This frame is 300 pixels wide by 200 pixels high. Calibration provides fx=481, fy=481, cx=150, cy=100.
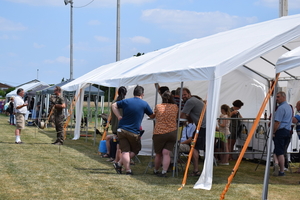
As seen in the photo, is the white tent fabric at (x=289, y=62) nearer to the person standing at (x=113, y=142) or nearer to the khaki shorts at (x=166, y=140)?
the khaki shorts at (x=166, y=140)

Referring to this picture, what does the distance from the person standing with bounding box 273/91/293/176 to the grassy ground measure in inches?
18.4

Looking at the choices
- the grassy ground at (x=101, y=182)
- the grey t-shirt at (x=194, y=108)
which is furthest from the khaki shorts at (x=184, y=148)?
the grey t-shirt at (x=194, y=108)

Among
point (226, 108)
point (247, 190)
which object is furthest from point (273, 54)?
point (247, 190)

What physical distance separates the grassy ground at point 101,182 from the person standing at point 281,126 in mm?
466

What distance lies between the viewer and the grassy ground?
23.3 feet

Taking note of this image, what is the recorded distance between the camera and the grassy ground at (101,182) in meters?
7.10

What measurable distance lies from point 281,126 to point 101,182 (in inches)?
145

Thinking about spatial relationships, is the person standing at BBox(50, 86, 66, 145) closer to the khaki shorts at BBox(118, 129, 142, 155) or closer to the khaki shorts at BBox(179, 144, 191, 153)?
the khaki shorts at BBox(179, 144, 191, 153)

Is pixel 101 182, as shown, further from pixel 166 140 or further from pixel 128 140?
pixel 166 140

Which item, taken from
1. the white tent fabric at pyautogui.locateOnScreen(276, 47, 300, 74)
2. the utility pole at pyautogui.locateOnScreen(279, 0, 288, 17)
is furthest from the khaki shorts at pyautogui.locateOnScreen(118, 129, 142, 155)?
the utility pole at pyautogui.locateOnScreen(279, 0, 288, 17)

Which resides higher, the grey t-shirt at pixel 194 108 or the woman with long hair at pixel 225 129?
the grey t-shirt at pixel 194 108

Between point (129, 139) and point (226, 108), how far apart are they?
375 cm

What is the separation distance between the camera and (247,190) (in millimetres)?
7770

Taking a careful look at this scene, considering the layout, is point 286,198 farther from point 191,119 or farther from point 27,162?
point 27,162
